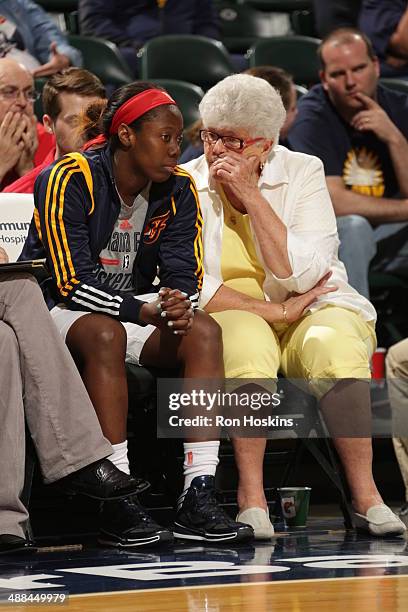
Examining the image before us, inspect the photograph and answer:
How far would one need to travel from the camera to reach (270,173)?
349 centimetres

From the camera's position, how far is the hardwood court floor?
2.10 metres

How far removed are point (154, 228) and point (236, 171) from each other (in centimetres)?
31

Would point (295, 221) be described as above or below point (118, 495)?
above

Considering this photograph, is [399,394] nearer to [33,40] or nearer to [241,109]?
[241,109]

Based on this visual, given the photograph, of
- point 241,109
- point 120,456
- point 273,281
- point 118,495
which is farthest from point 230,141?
point 118,495

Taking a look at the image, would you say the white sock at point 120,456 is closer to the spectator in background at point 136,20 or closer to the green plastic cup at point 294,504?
the green plastic cup at point 294,504

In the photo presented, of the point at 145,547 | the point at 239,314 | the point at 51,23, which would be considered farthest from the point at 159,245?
the point at 51,23

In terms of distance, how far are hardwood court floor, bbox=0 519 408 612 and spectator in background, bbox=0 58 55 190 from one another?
1.35m

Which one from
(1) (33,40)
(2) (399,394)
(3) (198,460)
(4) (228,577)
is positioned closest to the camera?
(4) (228,577)

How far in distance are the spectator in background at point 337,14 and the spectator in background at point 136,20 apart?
1.87 feet

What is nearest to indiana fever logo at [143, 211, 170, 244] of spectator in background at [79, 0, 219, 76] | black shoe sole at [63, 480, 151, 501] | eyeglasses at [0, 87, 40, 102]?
black shoe sole at [63, 480, 151, 501]

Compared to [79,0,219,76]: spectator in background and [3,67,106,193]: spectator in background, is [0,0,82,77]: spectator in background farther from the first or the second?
[3,67,106,193]: spectator in background

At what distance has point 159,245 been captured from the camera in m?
3.23

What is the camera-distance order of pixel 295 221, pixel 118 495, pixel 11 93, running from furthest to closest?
1. pixel 11 93
2. pixel 295 221
3. pixel 118 495
